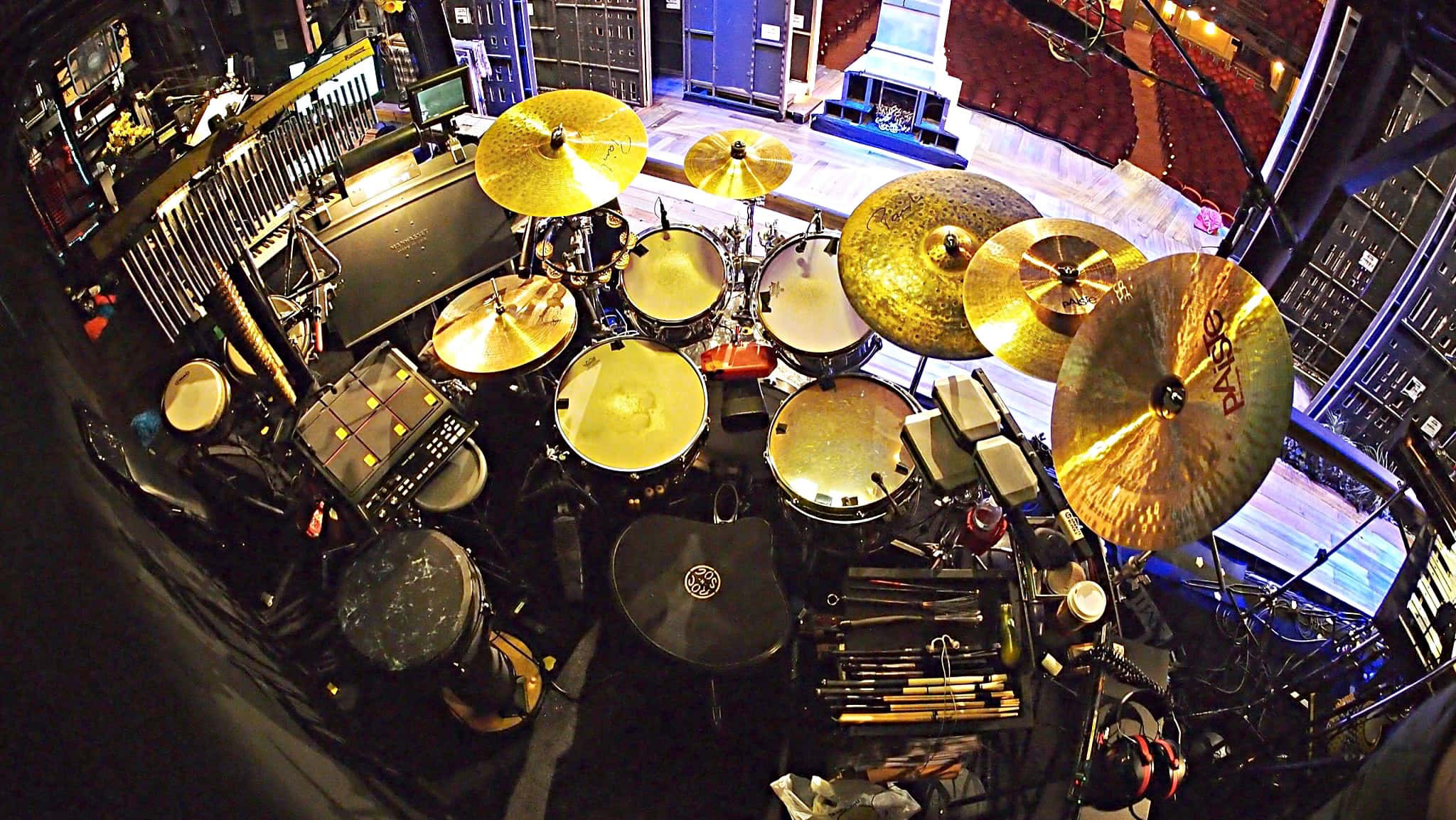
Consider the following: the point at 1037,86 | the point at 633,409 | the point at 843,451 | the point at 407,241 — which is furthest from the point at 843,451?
the point at 1037,86

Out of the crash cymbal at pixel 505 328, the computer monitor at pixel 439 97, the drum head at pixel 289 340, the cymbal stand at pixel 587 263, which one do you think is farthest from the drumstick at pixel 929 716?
the computer monitor at pixel 439 97

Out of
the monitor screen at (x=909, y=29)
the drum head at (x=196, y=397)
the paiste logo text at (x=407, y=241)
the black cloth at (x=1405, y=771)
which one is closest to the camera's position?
the black cloth at (x=1405, y=771)

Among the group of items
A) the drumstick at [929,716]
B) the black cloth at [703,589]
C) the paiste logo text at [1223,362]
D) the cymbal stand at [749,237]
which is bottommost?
the drumstick at [929,716]

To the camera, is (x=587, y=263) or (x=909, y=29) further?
(x=909, y=29)

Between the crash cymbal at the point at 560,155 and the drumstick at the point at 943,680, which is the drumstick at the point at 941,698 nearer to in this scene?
the drumstick at the point at 943,680

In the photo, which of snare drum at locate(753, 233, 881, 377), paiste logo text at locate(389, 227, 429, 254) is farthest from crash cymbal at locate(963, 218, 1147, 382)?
paiste logo text at locate(389, 227, 429, 254)

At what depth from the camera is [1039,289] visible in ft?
9.49

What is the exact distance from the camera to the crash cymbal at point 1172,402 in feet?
6.84

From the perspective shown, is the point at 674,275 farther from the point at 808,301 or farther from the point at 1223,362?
the point at 1223,362

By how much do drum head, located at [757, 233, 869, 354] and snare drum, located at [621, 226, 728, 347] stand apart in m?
0.29

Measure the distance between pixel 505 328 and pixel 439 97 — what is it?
2007mm

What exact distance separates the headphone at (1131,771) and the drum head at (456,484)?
3.10m

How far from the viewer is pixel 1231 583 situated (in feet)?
12.6

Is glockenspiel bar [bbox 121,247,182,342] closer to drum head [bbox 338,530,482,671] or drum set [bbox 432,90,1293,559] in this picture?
drum set [bbox 432,90,1293,559]
